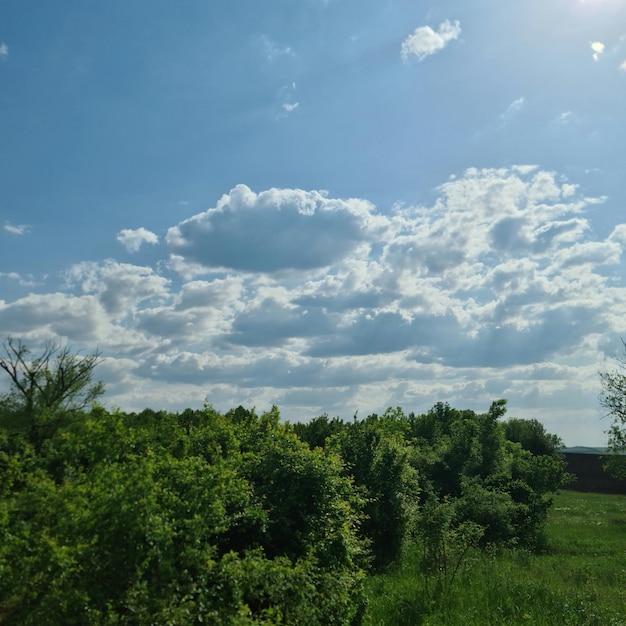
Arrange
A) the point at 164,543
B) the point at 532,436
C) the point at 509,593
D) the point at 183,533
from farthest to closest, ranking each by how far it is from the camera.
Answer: the point at 532,436 → the point at 509,593 → the point at 183,533 → the point at 164,543

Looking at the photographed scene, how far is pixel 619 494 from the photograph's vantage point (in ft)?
189

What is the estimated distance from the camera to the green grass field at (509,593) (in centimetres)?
1328

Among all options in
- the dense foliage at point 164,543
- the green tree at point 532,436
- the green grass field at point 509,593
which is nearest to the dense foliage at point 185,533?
the dense foliage at point 164,543

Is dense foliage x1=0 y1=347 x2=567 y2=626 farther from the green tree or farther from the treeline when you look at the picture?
the green tree

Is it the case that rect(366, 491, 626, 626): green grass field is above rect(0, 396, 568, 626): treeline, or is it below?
below

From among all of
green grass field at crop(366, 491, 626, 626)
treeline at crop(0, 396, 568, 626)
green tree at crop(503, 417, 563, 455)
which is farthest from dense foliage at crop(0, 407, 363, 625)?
green tree at crop(503, 417, 563, 455)

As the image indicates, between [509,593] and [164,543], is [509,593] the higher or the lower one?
the lower one

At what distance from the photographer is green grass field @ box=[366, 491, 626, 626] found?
1328 centimetres

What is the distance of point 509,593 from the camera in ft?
48.6

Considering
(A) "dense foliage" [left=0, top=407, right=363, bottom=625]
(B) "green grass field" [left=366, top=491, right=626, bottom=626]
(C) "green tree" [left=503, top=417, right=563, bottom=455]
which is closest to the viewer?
(A) "dense foliage" [left=0, top=407, right=363, bottom=625]

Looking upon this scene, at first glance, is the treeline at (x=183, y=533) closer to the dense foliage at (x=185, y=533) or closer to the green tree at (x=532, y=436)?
the dense foliage at (x=185, y=533)

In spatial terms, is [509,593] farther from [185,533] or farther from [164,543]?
[164,543]

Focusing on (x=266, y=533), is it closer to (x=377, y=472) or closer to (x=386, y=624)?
(x=386, y=624)

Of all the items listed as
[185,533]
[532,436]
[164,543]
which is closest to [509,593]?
[185,533]
